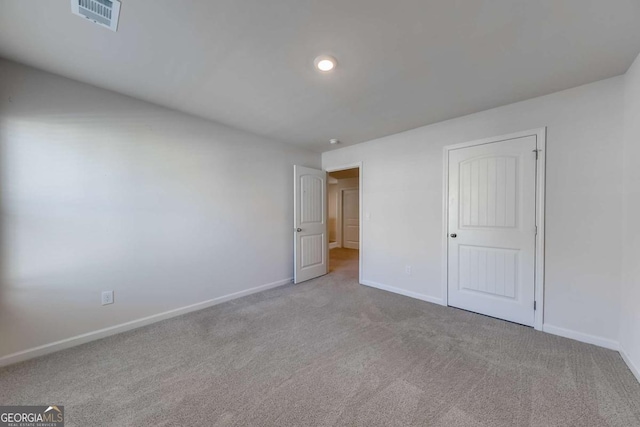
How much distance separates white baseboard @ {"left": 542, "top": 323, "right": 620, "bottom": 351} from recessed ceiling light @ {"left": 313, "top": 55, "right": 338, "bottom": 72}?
3107 millimetres

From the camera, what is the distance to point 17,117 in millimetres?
1827

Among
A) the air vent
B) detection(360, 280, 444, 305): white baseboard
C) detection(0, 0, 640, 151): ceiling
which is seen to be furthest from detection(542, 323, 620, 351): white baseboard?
the air vent

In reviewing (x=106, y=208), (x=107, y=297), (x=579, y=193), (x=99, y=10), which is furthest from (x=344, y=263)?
(x=99, y=10)

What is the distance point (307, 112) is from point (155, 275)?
2.48 meters

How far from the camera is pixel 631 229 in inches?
70.4

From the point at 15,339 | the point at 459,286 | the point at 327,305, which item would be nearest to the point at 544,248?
the point at 459,286

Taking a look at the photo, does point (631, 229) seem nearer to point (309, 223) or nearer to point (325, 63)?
point (325, 63)

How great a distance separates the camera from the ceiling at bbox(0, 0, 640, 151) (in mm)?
1332

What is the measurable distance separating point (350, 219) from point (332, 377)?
589 cm

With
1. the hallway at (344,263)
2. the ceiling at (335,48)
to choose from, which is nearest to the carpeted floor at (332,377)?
the hallway at (344,263)

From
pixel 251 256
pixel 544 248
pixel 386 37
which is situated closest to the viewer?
pixel 386 37

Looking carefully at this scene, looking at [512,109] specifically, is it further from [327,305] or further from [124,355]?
[124,355]

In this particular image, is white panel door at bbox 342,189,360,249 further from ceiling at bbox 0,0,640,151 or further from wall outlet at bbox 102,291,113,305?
wall outlet at bbox 102,291,113,305

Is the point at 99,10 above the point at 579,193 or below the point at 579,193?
above
